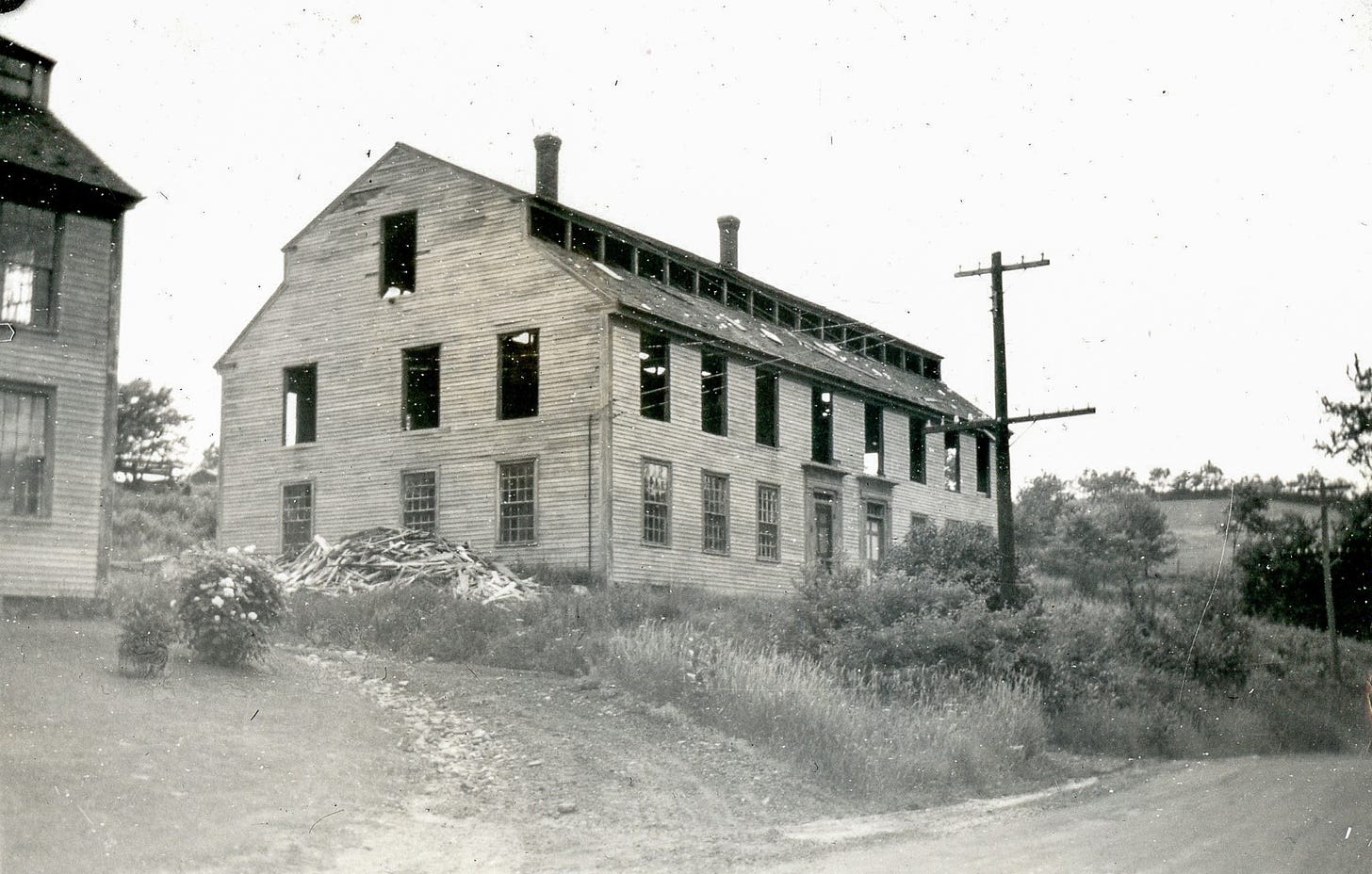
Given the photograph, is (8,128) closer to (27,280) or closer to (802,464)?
(27,280)

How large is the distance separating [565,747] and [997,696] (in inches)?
296

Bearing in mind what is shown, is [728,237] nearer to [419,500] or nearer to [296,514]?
[419,500]

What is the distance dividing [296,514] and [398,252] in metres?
6.43

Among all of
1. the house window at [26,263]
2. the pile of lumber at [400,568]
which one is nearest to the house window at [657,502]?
the pile of lumber at [400,568]

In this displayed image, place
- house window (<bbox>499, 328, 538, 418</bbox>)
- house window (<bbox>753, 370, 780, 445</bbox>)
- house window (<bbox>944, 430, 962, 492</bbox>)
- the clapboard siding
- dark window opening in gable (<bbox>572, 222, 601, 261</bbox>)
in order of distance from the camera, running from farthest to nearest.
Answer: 1. house window (<bbox>944, 430, 962, 492</bbox>)
2. house window (<bbox>753, 370, 780, 445</bbox>)
3. dark window opening in gable (<bbox>572, 222, 601, 261</bbox>)
4. house window (<bbox>499, 328, 538, 418</bbox>)
5. the clapboard siding

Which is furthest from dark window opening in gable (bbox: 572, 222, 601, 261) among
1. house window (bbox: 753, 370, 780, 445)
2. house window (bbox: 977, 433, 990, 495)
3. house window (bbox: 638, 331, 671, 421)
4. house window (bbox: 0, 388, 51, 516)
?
house window (bbox: 977, 433, 990, 495)

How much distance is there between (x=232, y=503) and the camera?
28.9 metres

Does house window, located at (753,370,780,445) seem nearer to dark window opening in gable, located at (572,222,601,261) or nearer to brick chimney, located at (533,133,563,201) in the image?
dark window opening in gable, located at (572,222,601,261)

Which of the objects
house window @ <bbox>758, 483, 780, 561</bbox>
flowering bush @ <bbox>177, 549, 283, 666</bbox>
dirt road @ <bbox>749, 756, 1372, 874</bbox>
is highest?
house window @ <bbox>758, 483, 780, 561</bbox>

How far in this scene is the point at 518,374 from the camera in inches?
1045

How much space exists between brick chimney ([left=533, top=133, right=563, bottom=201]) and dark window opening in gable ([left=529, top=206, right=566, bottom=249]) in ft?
5.75

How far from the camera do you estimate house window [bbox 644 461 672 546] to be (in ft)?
84.1

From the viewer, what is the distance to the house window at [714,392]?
28.3 m

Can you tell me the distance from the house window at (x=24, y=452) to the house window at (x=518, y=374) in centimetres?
1134
